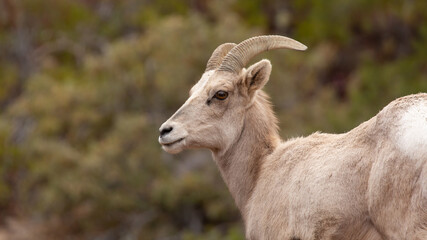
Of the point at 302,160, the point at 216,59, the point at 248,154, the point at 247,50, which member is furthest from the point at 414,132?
the point at 216,59

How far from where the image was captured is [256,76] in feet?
30.5

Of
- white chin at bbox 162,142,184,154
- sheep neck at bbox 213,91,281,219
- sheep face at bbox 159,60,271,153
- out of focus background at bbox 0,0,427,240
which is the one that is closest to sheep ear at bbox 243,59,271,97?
sheep face at bbox 159,60,271,153

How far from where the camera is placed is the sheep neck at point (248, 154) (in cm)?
921

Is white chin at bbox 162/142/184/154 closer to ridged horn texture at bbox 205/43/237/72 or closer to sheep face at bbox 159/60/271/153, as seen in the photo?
sheep face at bbox 159/60/271/153

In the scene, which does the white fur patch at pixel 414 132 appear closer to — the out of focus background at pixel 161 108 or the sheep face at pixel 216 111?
the sheep face at pixel 216 111

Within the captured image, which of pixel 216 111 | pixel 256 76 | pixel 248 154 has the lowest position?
pixel 248 154

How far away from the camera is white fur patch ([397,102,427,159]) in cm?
654

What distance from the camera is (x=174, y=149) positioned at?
28.9 feet

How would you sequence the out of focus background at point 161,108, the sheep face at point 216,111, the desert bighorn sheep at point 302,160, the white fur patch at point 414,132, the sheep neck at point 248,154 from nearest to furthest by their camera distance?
1. the white fur patch at point 414,132
2. the desert bighorn sheep at point 302,160
3. the sheep face at point 216,111
4. the sheep neck at point 248,154
5. the out of focus background at point 161,108

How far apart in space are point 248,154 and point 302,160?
4.03 feet

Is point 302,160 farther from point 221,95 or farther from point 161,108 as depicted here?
point 161,108

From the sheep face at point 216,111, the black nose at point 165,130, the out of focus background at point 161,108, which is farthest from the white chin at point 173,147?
the out of focus background at point 161,108

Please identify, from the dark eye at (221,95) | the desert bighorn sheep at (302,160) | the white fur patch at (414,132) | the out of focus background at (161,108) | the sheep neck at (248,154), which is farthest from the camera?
the out of focus background at (161,108)

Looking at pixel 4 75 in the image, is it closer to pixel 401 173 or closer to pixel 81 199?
pixel 81 199
